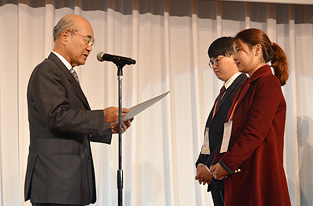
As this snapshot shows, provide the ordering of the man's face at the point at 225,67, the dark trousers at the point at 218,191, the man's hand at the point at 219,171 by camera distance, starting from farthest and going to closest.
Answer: the man's face at the point at 225,67, the dark trousers at the point at 218,191, the man's hand at the point at 219,171

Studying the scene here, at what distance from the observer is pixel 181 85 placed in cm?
417

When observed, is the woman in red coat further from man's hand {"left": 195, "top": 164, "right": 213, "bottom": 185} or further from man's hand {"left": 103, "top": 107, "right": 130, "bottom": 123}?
man's hand {"left": 103, "top": 107, "right": 130, "bottom": 123}

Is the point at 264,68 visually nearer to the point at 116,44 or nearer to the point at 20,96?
the point at 116,44

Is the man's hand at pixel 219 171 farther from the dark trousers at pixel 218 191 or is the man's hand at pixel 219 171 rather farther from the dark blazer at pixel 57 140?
the dark blazer at pixel 57 140

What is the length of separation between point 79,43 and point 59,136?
56 cm

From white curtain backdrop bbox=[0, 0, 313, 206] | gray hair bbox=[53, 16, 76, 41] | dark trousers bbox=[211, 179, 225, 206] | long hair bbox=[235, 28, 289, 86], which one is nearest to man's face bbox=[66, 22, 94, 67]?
gray hair bbox=[53, 16, 76, 41]

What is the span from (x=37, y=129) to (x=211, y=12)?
8.92 ft

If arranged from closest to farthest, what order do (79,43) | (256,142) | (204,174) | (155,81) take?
(256,142)
(79,43)
(204,174)
(155,81)

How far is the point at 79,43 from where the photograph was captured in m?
2.34

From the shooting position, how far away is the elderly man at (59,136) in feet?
6.69

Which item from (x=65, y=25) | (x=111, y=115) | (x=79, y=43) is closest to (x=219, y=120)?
(x=111, y=115)

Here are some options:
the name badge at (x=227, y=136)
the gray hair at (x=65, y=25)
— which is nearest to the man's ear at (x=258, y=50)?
the name badge at (x=227, y=136)

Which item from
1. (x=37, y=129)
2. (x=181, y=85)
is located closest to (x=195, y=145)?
(x=181, y=85)

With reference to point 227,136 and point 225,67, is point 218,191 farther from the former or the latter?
point 225,67
